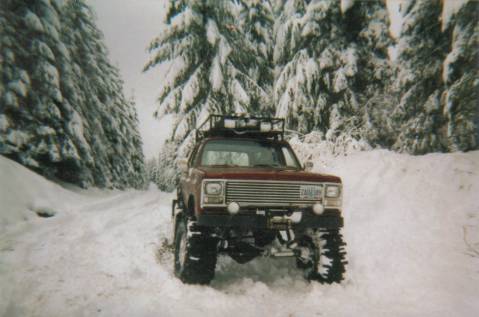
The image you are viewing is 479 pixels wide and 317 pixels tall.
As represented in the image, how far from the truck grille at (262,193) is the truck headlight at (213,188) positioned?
3.1 inches

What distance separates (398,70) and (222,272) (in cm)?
1078

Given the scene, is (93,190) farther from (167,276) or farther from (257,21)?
(257,21)

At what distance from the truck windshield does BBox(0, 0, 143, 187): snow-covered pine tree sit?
9.02 feet

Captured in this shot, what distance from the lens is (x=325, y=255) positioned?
4766 millimetres

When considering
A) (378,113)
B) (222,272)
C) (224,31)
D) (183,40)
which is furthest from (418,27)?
(222,272)

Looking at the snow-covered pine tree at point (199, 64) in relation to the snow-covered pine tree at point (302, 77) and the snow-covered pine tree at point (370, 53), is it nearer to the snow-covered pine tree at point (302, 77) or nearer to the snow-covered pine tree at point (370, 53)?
the snow-covered pine tree at point (302, 77)

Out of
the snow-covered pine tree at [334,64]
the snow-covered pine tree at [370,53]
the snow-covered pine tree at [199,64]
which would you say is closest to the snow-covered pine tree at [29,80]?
the snow-covered pine tree at [199,64]

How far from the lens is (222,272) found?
17.4 feet

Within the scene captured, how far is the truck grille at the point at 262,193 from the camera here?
4312mm

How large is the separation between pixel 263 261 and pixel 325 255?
1.18 meters

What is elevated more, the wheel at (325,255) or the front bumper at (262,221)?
the front bumper at (262,221)

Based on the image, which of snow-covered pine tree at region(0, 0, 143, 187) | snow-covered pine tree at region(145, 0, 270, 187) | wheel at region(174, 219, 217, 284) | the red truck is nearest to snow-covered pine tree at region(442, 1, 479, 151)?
the red truck

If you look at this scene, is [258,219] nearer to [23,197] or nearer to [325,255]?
[325,255]

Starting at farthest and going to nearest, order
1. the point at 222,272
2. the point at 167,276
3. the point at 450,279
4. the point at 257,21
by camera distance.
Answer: the point at 257,21
the point at 222,272
the point at 167,276
the point at 450,279
